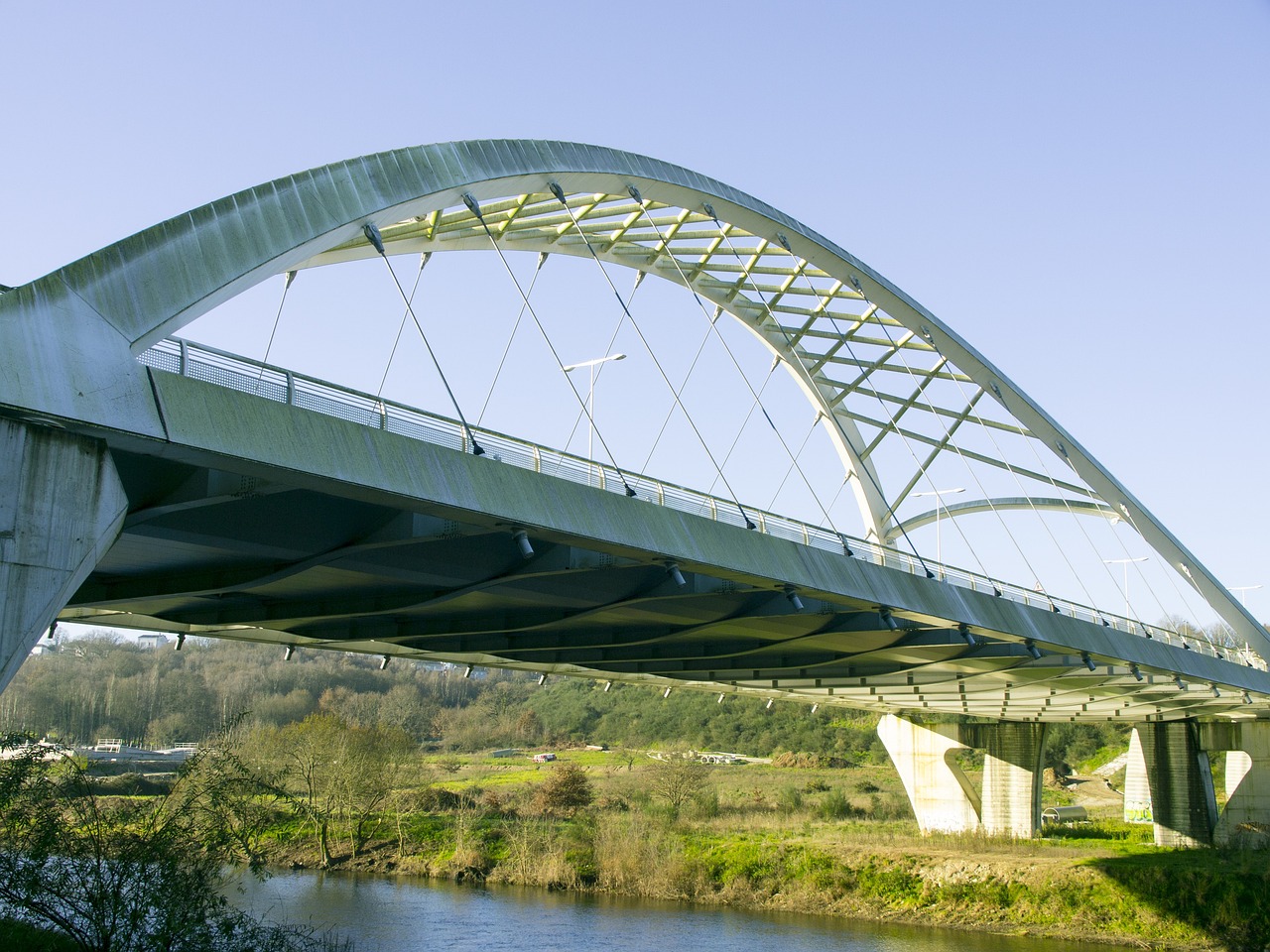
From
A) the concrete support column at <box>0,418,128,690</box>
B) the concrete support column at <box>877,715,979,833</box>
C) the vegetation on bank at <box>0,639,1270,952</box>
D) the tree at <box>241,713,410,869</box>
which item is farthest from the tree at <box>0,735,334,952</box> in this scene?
the concrete support column at <box>877,715,979,833</box>

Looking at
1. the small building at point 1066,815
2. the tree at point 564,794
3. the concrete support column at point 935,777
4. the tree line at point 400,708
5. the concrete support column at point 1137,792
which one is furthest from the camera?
the tree line at point 400,708

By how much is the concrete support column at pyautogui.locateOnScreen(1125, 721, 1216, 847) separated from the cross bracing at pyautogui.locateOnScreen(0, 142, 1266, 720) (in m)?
14.5

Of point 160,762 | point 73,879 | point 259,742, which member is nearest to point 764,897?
point 259,742

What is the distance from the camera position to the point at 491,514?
14.7 m

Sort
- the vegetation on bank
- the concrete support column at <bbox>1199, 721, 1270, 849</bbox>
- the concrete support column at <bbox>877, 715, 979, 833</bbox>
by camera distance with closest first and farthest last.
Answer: the vegetation on bank → the concrete support column at <bbox>1199, 721, 1270, 849</bbox> → the concrete support column at <bbox>877, 715, 979, 833</bbox>

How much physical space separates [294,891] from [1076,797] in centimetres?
6086

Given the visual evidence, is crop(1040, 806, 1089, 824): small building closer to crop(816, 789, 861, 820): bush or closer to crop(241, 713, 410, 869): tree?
crop(816, 789, 861, 820): bush

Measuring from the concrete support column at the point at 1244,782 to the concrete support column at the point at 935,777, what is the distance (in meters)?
10.6

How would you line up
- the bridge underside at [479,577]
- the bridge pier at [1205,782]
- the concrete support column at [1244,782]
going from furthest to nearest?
the bridge pier at [1205,782] < the concrete support column at [1244,782] < the bridge underside at [479,577]

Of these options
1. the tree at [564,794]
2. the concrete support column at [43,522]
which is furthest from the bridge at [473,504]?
the tree at [564,794]

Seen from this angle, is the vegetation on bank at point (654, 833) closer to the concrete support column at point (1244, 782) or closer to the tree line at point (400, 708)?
the tree line at point (400, 708)

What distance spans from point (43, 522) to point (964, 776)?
51.5 meters

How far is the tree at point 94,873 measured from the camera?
16.7 m

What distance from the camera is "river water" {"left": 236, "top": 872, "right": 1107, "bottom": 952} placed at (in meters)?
33.2
